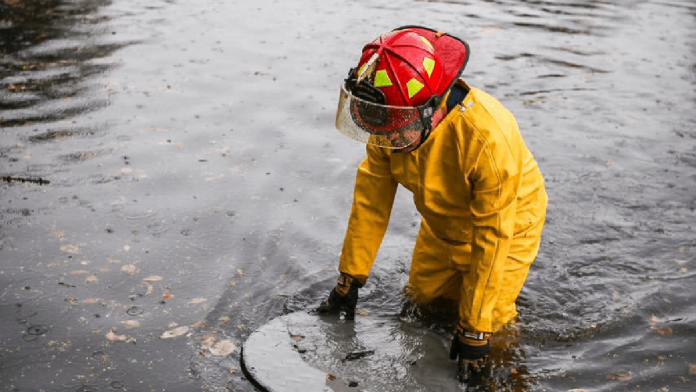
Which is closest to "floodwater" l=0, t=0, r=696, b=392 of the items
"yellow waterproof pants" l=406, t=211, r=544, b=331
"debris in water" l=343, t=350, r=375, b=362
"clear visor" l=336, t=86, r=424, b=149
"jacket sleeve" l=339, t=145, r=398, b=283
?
"yellow waterproof pants" l=406, t=211, r=544, b=331

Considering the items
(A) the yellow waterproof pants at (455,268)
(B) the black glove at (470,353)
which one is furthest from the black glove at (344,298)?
(B) the black glove at (470,353)

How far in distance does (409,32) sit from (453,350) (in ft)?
5.68

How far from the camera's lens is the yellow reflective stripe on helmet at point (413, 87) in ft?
10.2

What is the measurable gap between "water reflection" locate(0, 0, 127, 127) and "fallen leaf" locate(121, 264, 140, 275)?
250cm

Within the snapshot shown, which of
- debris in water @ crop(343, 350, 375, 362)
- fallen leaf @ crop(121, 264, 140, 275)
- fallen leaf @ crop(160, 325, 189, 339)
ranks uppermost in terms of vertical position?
debris in water @ crop(343, 350, 375, 362)

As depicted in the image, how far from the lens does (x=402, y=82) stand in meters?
3.09

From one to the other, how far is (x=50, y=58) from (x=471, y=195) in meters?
7.11

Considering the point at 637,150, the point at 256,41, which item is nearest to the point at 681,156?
the point at 637,150

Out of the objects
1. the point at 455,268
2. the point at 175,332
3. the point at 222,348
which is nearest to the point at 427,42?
the point at 455,268

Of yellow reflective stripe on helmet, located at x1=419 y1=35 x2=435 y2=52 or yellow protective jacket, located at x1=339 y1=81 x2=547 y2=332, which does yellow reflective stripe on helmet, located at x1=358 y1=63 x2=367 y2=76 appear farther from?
yellow protective jacket, located at x1=339 y1=81 x2=547 y2=332

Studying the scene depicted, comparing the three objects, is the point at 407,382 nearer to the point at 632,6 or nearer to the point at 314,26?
the point at 314,26

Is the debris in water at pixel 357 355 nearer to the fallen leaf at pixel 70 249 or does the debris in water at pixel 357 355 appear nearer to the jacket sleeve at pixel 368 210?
the jacket sleeve at pixel 368 210

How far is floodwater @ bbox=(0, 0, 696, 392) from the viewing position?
14.1ft

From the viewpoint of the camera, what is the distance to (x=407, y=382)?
154 inches
